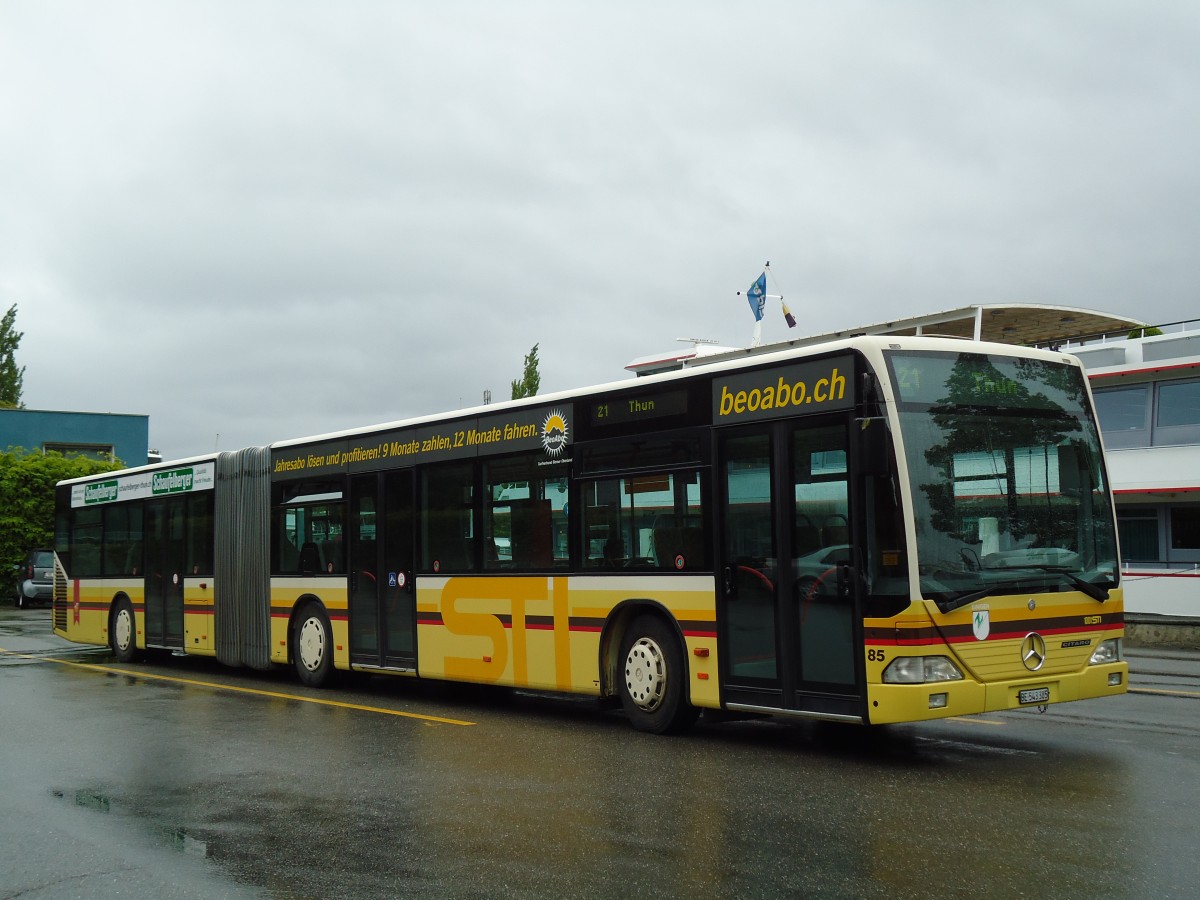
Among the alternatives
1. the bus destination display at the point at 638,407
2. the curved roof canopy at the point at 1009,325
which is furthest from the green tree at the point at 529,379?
the bus destination display at the point at 638,407

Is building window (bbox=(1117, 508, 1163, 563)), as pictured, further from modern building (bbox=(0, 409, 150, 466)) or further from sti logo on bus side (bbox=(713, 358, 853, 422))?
modern building (bbox=(0, 409, 150, 466))

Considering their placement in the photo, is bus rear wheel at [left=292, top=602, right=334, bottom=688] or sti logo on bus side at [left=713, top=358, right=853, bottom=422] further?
bus rear wheel at [left=292, top=602, right=334, bottom=688]

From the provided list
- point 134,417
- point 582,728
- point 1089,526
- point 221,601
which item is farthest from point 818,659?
point 134,417

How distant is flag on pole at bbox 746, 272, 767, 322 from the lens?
98.1 ft

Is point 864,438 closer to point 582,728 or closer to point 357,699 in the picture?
point 582,728

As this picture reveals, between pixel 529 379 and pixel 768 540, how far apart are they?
47265mm

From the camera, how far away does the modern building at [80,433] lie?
52469 mm

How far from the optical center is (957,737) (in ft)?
35.0

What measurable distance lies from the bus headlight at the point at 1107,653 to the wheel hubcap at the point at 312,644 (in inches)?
370

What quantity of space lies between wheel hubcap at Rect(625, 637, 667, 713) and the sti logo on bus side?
6.84 feet

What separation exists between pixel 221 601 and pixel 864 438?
38.5ft

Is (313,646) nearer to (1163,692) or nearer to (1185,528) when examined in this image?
(1163,692)

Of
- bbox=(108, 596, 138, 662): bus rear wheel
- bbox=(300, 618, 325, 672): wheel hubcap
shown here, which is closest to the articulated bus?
bbox=(300, 618, 325, 672): wheel hubcap

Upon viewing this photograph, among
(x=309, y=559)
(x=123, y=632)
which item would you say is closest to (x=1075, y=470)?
(x=309, y=559)
